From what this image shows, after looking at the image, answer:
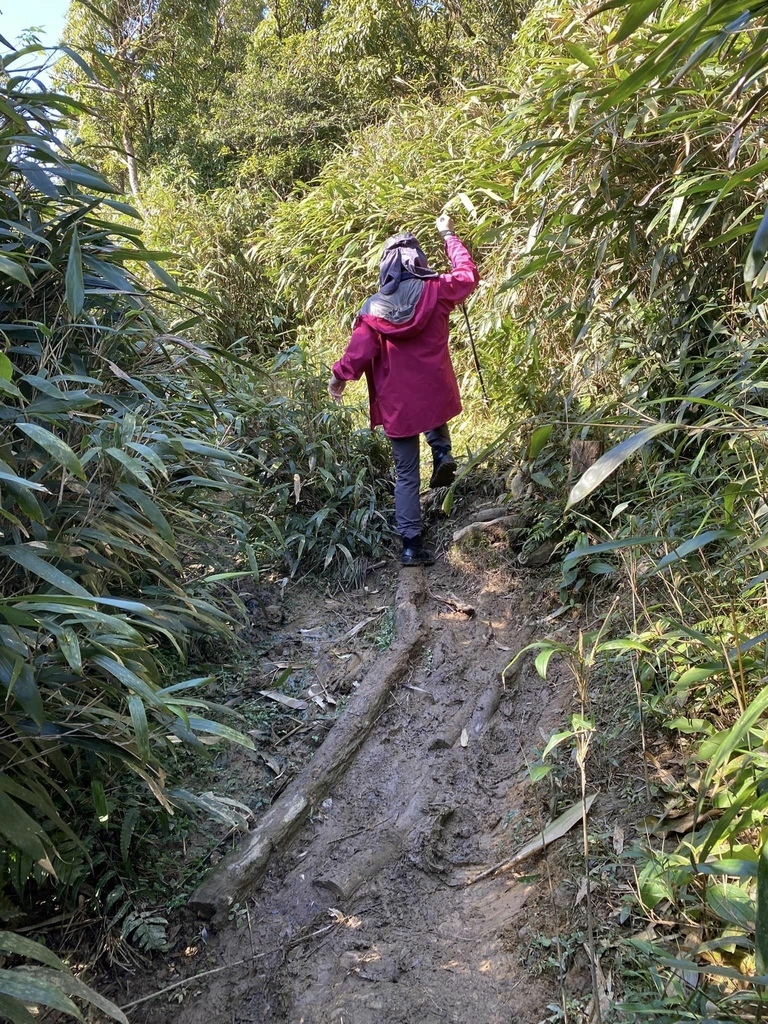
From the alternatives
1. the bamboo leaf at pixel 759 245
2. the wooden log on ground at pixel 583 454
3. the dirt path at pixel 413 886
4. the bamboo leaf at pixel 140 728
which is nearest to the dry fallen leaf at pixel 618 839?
the dirt path at pixel 413 886

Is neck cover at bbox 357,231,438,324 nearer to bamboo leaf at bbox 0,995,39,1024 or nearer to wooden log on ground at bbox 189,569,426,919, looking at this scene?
wooden log on ground at bbox 189,569,426,919

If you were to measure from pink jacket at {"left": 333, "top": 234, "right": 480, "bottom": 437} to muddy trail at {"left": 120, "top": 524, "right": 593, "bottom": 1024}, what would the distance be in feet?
4.01

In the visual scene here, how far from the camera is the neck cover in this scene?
4105 mm

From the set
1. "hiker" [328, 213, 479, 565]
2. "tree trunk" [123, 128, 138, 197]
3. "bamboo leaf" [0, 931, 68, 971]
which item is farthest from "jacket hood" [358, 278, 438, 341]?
"tree trunk" [123, 128, 138, 197]

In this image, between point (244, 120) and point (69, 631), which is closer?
point (69, 631)

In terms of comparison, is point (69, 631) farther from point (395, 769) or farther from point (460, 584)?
point (460, 584)

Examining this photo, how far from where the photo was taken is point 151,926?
225 centimetres

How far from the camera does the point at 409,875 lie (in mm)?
2549

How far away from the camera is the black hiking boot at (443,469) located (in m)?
4.50

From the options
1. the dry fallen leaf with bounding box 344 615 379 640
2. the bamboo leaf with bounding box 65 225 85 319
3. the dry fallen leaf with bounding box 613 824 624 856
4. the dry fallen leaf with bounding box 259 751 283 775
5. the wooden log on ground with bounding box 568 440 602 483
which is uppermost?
the bamboo leaf with bounding box 65 225 85 319

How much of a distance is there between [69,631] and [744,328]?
9.50 ft

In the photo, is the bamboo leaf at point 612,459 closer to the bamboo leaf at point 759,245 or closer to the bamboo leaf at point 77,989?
the bamboo leaf at point 759,245

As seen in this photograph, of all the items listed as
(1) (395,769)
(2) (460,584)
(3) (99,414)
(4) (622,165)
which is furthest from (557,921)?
(4) (622,165)

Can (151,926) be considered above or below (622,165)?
below
